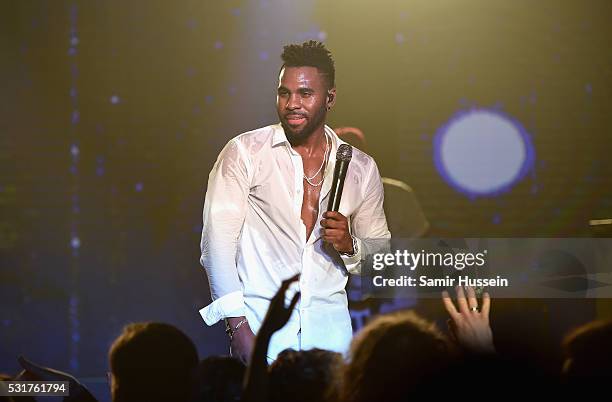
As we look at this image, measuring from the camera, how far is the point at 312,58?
4.31 meters

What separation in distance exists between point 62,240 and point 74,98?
28.0 inches

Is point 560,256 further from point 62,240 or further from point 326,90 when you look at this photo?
point 62,240

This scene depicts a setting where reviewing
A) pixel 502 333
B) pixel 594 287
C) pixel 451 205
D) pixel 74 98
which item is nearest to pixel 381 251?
pixel 451 205

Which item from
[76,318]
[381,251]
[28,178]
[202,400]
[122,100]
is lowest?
[202,400]

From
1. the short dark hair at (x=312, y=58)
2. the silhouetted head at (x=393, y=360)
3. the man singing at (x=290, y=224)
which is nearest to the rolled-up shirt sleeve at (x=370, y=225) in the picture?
the man singing at (x=290, y=224)

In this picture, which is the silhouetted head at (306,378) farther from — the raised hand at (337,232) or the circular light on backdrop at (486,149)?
the circular light on backdrop at (486,149)

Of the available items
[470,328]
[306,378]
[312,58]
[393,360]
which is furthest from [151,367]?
[312,58]

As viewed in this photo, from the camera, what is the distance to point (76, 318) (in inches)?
169

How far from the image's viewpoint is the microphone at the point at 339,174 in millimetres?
4109

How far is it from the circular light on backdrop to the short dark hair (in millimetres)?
626

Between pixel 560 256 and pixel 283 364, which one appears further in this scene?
pixel 560 256

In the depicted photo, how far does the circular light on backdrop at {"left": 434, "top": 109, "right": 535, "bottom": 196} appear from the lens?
173 inches

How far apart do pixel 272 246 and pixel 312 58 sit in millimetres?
950

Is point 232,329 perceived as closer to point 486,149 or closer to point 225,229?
point 225,229
